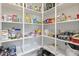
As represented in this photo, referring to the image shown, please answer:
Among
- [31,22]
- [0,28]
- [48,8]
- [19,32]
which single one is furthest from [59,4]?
[0,28]

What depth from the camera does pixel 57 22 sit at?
889 mm

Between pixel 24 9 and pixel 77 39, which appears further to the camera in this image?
pixel 24 9

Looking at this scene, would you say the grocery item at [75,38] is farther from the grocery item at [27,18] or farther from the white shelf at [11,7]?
the white shelf at [11,7]

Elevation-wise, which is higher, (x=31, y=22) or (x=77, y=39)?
(x=31, y=22)

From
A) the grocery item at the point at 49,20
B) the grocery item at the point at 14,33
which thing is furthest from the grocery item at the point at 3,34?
the grocery item at the point at 49,20

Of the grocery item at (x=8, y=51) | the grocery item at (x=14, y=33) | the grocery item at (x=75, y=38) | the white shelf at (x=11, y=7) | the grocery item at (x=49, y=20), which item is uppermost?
the white shelf at (x=11, y=7)

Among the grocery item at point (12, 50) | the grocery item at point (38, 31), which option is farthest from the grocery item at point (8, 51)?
the grocery item at point (38, 31)

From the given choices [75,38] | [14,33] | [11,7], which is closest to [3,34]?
[14,33]

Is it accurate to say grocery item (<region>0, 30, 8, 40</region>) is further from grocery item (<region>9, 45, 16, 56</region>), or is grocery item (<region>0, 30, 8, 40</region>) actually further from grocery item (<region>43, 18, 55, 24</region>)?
grocery item (<region>43, 18, 55, 24</region>)

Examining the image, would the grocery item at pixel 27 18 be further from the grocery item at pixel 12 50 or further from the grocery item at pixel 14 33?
the grocery item at pixel 12 50

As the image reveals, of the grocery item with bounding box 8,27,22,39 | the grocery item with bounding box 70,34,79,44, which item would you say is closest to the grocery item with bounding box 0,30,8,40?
the grocery item with bounding box 8,27,22,39

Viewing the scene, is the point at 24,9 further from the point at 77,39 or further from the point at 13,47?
the point at 77,39

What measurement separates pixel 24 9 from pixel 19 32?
200 millimetres

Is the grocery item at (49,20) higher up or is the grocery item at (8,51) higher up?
the grocery item at (49,20)
